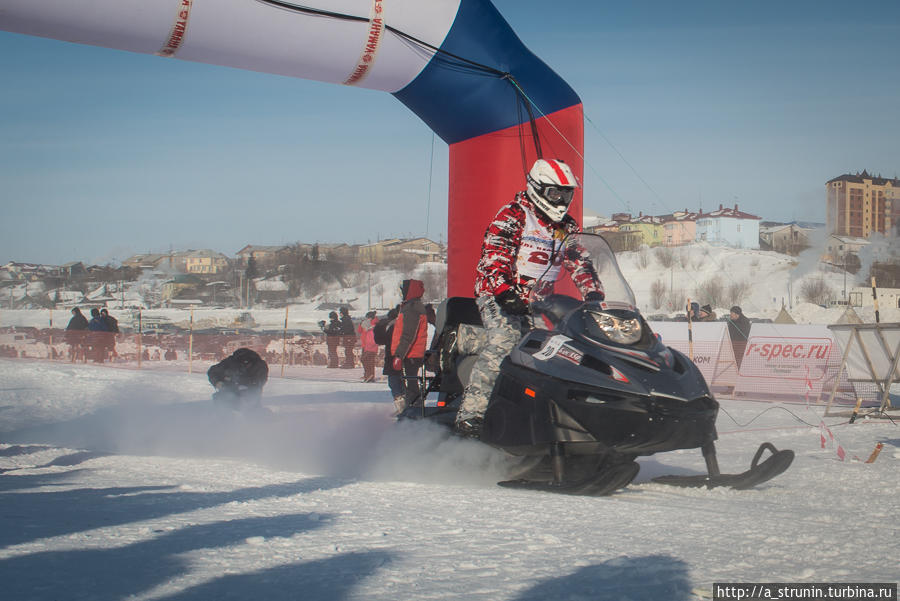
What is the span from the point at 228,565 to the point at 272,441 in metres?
4.04

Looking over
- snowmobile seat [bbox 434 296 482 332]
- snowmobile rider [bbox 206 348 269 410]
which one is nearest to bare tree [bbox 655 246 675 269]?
snowmobile rider [bbox 206 348 269 410]

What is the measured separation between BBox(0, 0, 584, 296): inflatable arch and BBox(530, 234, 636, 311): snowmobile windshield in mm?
3909

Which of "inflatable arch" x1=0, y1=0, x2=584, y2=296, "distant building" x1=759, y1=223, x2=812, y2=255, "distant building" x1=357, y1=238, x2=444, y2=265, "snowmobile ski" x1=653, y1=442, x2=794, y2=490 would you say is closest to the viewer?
"snowmobile ski" x1=653, y1=442, x2=794, y2=490

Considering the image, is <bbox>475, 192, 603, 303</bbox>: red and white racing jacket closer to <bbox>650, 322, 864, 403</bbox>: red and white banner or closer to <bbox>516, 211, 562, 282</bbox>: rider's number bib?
<bbox>516, 211, 562, 282</bbox>: rider's number bib

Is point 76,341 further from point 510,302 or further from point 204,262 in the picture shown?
point 204,262

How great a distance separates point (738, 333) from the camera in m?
12.9

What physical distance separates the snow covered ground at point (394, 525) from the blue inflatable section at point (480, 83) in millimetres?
4072

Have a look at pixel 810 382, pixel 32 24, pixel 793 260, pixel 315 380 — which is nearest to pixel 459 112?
pixel 32 24

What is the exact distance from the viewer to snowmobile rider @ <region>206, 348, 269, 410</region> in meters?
7.77

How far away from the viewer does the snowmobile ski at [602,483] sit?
12.9 feet

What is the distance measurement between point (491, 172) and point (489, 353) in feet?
15.2

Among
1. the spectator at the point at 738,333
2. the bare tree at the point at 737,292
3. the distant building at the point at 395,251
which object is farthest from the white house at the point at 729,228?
the spectator at the point at 738,333

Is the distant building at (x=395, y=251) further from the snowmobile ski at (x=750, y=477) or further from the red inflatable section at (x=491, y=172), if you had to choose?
the snowmobile ski at (x=750, y=477)

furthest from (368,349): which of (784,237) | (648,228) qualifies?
(784,237)
